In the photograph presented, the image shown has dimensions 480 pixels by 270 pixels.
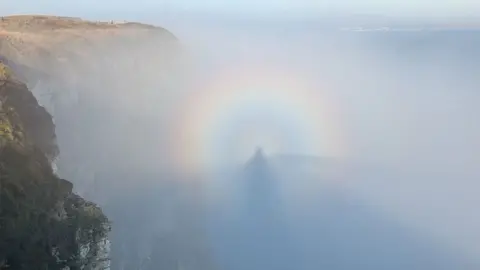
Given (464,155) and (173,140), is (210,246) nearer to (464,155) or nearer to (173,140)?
(173,140)

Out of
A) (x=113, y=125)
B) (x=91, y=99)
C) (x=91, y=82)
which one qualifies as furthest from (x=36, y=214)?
(x=91, y=82)

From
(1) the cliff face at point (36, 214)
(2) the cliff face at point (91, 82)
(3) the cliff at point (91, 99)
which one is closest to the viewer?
(1) the cliff face at point (36, 214)

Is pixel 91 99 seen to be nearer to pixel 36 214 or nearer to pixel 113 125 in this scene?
pixel 113 125

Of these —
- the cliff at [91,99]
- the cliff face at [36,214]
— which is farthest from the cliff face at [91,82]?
the cliff face at [36,214]

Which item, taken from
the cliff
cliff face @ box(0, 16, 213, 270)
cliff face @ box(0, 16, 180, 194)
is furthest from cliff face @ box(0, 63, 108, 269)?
cliff face @ box(0, 16, 180, 194)

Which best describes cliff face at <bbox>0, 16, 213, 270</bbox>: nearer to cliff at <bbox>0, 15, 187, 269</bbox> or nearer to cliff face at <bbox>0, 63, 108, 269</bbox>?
cliff at <bbox>0, 15, 187, 269</bbox>

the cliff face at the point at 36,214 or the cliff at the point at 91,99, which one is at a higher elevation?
the cliff at the point at 91,99

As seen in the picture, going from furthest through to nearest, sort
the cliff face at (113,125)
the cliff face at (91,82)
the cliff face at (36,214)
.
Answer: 1. the cliff face at (91,82)
2. the cliff face at (113,125)
3. the cliff face at (36,214)

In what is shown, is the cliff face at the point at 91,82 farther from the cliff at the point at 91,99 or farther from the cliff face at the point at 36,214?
the cliff face at the point at 36,214

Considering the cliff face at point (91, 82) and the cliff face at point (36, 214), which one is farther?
the cliff face at point (91, 82)
